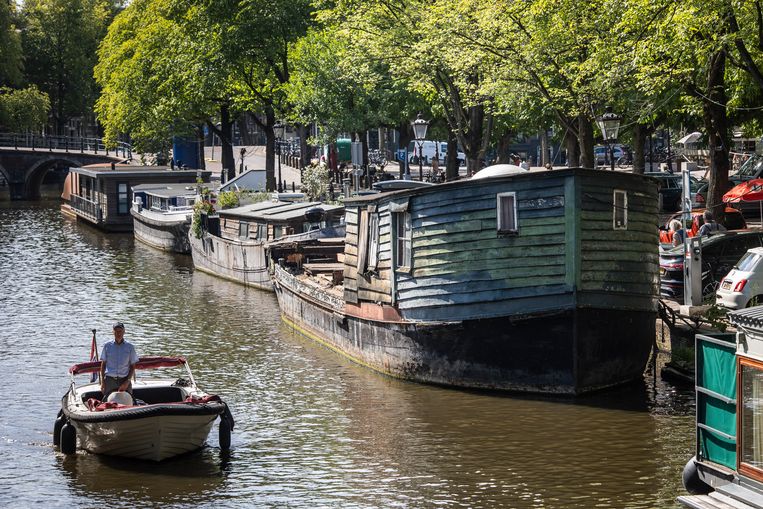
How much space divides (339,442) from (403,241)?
5.68 m

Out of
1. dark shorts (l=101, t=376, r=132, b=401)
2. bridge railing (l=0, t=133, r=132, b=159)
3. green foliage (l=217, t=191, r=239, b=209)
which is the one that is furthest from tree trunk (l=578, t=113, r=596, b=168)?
bridge railing (l=0, t=133, r=132, b=159)

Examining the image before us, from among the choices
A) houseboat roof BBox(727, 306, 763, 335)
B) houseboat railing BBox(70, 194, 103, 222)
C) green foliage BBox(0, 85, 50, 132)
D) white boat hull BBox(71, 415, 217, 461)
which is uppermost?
green foliage BBox(0, 85, 50, 132)

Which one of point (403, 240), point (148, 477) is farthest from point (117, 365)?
point (403, 240)

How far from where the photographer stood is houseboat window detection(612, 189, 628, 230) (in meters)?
24.1

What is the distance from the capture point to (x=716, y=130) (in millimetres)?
33594

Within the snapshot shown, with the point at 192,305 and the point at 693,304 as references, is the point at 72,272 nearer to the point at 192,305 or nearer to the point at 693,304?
the point at 192,305

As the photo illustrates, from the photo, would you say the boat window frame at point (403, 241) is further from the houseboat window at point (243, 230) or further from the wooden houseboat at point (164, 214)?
the wooden houseboat at point (164, 214)

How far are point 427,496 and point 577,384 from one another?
629cm

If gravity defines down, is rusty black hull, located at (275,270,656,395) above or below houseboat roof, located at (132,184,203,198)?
below

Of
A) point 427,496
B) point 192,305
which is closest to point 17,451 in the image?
point 427,496

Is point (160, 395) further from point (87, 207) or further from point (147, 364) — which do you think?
point (87, 207)

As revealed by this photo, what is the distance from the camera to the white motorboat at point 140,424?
1997cm

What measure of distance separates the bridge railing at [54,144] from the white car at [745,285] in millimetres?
75821

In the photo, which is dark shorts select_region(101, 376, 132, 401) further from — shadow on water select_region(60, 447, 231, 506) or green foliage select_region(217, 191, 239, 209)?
green foliage select_region(217, 191, 239, 209)
